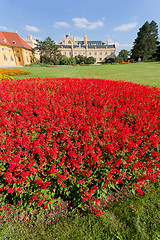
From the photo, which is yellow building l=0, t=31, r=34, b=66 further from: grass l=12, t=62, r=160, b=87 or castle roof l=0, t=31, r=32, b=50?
grass l=12, t=62, r=160, b=87

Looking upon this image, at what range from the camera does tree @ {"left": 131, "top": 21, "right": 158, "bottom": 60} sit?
59.1 metres

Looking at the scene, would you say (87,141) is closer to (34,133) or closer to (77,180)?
(77,180)

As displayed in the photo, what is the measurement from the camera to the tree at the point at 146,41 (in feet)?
194

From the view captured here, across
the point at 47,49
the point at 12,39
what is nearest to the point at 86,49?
the point at 47,49

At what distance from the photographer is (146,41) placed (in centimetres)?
5962

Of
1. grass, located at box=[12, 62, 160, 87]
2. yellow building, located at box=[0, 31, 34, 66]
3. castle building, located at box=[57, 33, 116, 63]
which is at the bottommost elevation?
grass, located at box=[12, 62, 160, 87]

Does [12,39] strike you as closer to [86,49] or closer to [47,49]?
[47,49]

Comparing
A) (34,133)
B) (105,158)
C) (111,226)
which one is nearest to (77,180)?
(105,158)

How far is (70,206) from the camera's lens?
2521 mm

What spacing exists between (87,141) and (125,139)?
735 mm

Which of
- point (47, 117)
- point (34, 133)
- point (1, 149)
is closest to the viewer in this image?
point (1, 149)

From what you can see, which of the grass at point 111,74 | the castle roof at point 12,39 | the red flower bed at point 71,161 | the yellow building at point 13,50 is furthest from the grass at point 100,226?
the castle roof at point 12,39

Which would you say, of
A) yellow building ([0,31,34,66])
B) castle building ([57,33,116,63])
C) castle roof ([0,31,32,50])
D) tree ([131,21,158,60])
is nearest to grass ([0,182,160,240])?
yellow building ([0,31,34,66])

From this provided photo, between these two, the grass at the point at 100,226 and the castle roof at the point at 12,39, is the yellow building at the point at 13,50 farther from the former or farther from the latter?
the grass at the point at 100,226
